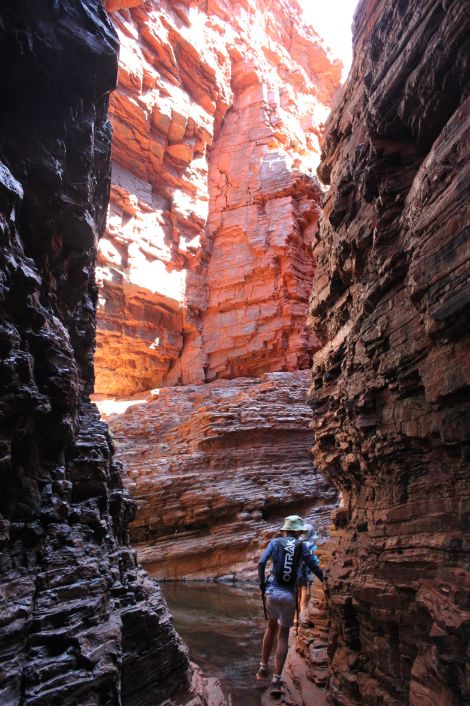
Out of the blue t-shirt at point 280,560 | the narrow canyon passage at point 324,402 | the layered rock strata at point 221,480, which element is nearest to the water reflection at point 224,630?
the narrow canyon passage at point 324,402

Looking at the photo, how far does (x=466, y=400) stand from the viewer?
4.59m

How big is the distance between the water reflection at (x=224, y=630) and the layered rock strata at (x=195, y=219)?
56.9 ft

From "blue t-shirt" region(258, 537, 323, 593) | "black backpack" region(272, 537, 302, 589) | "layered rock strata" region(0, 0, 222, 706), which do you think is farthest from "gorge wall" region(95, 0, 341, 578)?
"layered rock strata" region(0, 0, 222, 706)

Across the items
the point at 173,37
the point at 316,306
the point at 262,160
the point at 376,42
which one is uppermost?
the point at 173,37

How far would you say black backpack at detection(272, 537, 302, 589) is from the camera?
645 centimetres

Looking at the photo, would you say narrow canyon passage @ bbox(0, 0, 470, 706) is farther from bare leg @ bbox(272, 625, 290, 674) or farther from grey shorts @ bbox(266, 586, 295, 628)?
grey shorts @ bbox(266, 586, 295, 628)

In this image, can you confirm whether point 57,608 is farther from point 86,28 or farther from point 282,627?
point 86,28

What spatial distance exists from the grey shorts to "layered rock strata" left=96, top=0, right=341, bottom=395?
2375 centimetres

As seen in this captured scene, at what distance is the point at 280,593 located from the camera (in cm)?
635

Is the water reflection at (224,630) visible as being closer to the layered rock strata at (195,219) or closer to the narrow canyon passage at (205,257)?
the narrow canyon passage at (205,257)

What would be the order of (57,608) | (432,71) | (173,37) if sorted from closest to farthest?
(57,608)
(432,71)
(173,37)

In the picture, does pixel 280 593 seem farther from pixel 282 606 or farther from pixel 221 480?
pixel 221 480

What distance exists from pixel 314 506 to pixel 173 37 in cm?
3248

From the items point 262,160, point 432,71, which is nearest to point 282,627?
point 432,71
